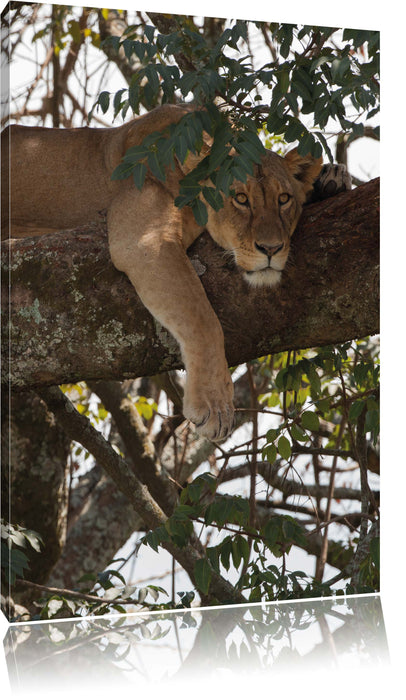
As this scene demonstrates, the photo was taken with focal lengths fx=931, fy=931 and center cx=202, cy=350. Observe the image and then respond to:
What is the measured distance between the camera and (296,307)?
324 centimetres

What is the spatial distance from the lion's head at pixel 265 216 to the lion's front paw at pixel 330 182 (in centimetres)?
3

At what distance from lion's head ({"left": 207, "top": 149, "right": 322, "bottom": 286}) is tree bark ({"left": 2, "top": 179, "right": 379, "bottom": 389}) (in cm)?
5

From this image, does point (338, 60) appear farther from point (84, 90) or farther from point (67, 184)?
point (84, 90)

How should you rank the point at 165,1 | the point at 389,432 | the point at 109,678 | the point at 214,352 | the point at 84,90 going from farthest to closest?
the point at 84,90
the point at 389,432
the point at 165,1
the point at 214,352
the point at 109,678

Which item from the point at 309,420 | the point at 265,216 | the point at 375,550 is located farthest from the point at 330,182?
the point at 375,550

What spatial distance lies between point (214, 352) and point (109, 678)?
3.50 feet

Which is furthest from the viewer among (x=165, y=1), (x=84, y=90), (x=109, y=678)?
(x=84, y=90)

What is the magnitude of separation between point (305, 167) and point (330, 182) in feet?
0.41

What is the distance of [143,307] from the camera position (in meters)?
3.18

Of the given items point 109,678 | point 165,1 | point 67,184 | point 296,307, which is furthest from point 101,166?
point 109,678

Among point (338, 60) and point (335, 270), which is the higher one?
point (338, 60)

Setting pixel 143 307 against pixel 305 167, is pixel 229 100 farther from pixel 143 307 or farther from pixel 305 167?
pixel 143 307

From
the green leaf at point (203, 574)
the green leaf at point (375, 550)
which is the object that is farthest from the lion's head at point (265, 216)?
the green leaf at point (375, 550)

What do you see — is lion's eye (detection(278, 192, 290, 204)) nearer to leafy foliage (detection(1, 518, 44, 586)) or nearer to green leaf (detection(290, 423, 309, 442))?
green leaf (detection(290, 423, 309, 442))
